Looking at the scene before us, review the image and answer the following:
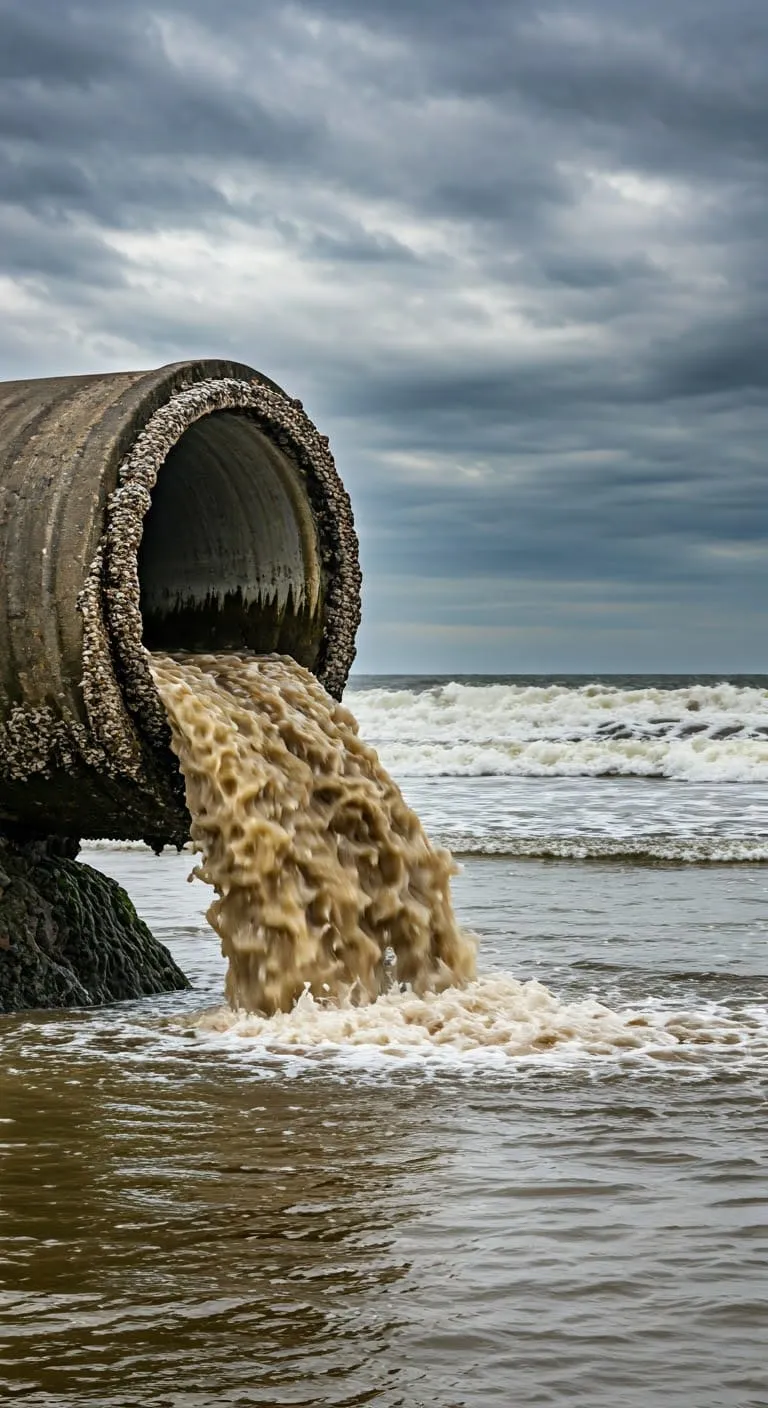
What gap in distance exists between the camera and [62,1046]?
6.07 metres

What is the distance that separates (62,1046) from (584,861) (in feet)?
23.6

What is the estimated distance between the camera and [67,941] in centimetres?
732

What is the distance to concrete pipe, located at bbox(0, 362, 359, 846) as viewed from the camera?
21.1ft

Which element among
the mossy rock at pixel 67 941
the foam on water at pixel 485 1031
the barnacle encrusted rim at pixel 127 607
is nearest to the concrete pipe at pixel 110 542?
the barnacle encrusted rim at pixel 127 607

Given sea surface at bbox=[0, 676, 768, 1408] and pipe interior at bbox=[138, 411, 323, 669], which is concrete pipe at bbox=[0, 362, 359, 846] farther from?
sea surface at bbox=[0, 676, 768, 1408]

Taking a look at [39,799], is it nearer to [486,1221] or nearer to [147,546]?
[147,546]

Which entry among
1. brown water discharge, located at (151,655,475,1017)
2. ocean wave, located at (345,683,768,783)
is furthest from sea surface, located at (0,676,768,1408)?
ocean wave, located at (345,683,768,783)

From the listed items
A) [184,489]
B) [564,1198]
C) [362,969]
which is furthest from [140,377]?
[564,1198]

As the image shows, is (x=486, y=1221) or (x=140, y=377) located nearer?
(x=486, y=1221)

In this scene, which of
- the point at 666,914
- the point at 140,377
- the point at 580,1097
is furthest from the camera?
the point at 666,914

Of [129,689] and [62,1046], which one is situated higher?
[129,689]

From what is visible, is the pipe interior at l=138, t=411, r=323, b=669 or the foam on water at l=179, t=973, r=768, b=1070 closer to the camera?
the foam on water at l=179, t=973, r=768, b=1070

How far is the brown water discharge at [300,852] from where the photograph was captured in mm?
6504

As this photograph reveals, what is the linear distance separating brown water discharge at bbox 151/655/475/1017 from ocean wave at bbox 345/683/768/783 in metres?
14.5
